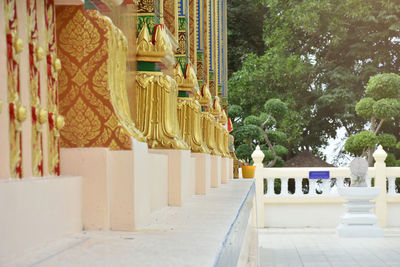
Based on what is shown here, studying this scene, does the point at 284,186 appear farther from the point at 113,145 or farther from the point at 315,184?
the point at 113,145

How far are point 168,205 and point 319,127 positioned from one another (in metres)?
14.6

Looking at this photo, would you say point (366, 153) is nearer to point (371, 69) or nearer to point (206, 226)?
point (371, 69)

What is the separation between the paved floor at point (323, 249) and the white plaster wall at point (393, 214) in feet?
1.00

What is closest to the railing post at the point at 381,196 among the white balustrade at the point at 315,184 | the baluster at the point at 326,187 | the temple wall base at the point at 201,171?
the white balustrade at the point at 315,184

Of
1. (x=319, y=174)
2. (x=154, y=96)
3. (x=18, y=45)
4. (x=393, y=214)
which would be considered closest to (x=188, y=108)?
(x=154, y=96)

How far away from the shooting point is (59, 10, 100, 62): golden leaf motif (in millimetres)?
1124

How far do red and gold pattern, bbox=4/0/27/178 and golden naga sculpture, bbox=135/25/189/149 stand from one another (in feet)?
3.16

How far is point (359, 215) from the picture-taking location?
8555 millimetres

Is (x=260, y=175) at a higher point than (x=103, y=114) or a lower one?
lower

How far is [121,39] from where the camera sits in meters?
1.23

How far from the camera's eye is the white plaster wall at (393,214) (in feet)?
29.7

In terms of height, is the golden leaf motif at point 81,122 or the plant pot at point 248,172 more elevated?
the golden leaf motif at point 81,122

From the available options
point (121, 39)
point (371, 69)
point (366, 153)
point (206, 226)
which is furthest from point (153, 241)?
point (371, 69)

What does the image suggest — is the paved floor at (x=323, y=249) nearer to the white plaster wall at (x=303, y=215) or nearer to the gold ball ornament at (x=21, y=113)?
the white plaster wall at (x=303, y=215)
